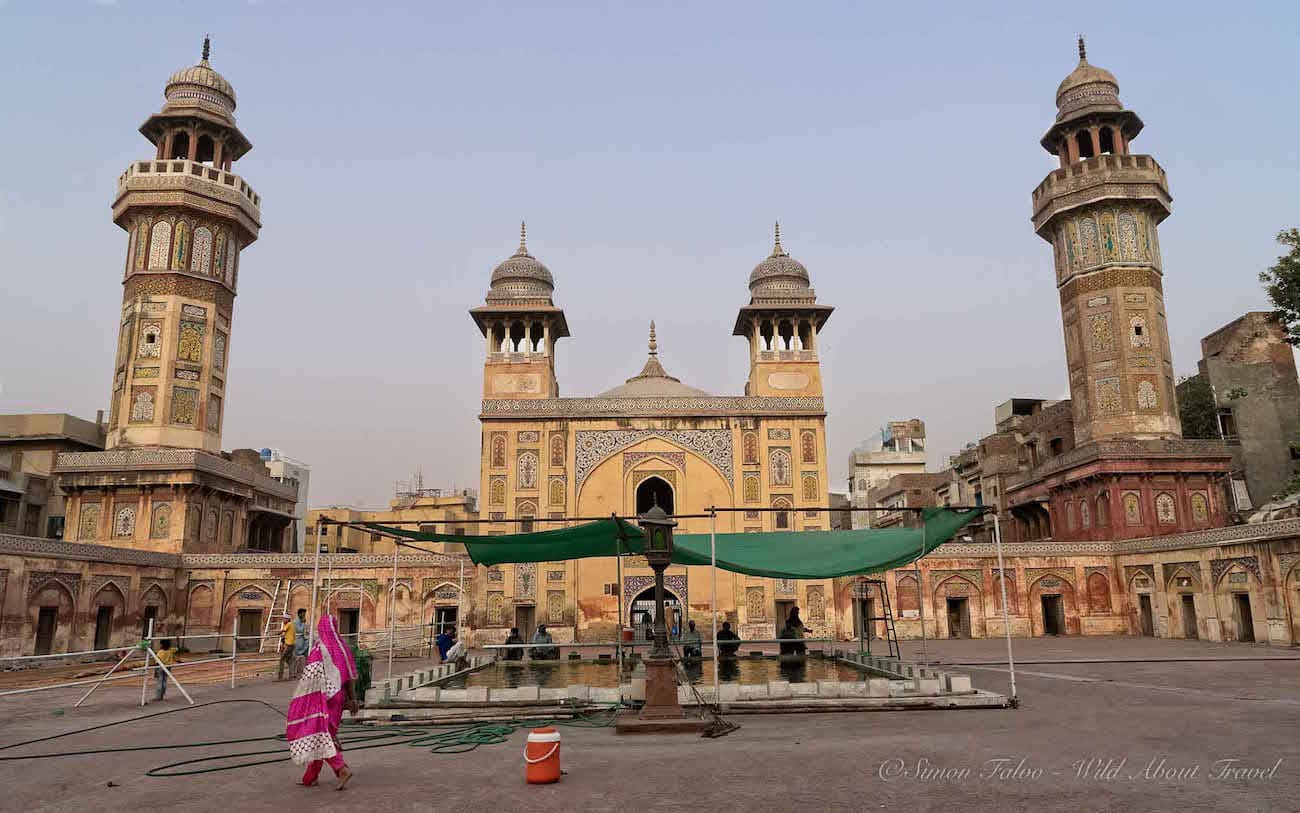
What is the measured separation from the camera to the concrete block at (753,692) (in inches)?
433

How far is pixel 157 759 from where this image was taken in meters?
8.00

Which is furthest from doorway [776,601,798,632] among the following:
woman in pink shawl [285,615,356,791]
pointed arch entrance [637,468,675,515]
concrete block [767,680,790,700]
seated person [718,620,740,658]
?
woman in pink shawl [285,615,356,791]

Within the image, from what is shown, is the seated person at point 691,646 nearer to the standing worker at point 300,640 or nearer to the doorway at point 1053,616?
the standing worker at point 300,640

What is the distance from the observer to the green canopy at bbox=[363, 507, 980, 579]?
1285 cm

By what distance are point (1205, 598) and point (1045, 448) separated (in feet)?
43.3

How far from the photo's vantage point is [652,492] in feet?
96.7

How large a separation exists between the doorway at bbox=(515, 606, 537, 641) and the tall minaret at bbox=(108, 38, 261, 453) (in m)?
11.6

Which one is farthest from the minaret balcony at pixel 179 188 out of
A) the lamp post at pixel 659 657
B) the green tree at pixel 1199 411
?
the green tree at pixel 1199 411

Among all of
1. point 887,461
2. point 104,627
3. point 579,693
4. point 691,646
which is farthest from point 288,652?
point 887,461

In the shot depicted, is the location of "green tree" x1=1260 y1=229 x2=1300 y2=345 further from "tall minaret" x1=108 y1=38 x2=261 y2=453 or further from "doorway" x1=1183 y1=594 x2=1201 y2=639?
"tall minaret" x1=108 y1=38 x2=261 y2=453

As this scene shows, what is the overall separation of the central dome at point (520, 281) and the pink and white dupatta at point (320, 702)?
24.5 metres

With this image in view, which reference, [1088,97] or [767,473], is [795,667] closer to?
[767,473]

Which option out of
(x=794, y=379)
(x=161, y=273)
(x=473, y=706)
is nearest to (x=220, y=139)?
(x=161, y=273)

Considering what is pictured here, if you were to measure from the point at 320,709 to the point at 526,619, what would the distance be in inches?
832
